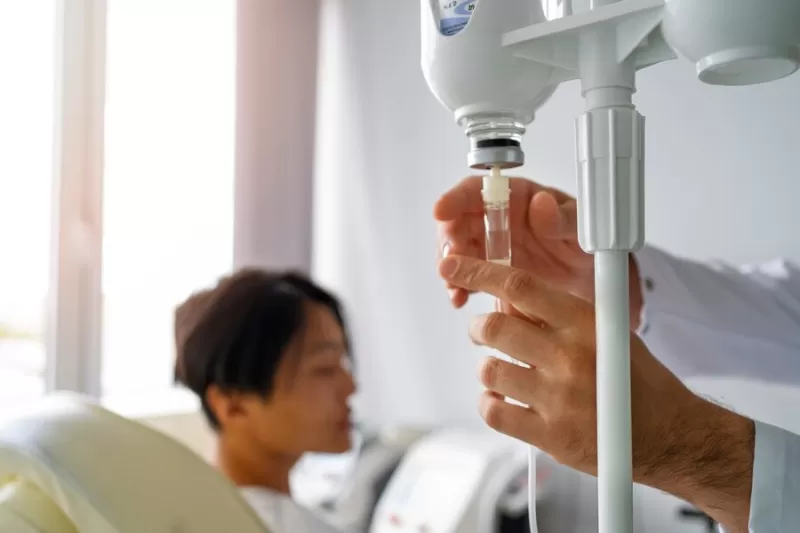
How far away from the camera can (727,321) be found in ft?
2.99

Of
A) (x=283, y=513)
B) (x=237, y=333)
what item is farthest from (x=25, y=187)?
(x=283, y=513)

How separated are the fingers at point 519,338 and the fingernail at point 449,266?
0.14 feet

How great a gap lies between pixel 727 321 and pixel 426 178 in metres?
0.86

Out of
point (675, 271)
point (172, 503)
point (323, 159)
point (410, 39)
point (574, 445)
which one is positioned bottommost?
point (172, 503)

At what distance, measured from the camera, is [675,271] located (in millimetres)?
869

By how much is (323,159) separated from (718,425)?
159 centimetres

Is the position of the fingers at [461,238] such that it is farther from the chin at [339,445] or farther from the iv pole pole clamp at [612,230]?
the chin at [339,445]

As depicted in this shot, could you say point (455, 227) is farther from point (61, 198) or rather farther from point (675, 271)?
point (61, 198)

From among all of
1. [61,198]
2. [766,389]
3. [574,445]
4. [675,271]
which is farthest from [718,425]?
[61,198]

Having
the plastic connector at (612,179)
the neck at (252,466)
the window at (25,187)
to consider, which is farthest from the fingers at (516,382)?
the window at (25,187)

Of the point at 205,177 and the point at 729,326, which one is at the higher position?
the point at 205,177

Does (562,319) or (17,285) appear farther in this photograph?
(17,285)

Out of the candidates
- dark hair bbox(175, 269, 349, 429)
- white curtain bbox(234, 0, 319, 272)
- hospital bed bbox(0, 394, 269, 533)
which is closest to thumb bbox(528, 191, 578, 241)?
hospital bed bbox(0, 394, 269, 533)

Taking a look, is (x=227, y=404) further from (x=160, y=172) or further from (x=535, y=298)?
(x=535, y=298)
